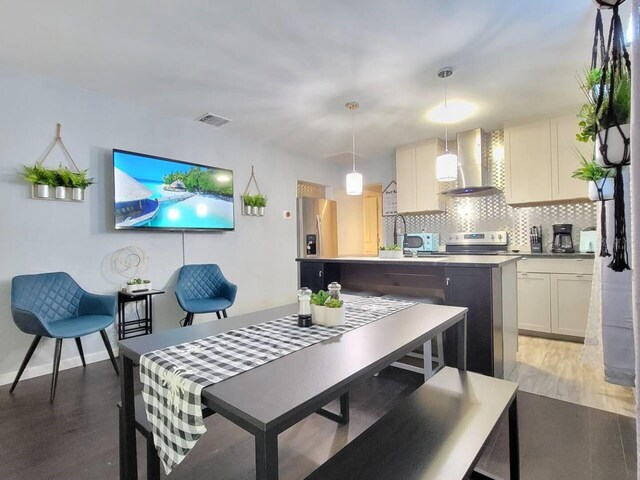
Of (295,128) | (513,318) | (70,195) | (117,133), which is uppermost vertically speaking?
(295,128)

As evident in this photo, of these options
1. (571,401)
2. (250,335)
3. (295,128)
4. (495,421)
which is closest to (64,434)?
(250,335)

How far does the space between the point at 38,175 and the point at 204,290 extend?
1.81 m

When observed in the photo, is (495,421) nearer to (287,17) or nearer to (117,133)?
(287,17)

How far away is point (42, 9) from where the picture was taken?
201cm

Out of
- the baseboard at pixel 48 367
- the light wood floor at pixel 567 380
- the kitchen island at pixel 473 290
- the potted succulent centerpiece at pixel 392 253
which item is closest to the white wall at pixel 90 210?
the baseboard at pixel 48 367

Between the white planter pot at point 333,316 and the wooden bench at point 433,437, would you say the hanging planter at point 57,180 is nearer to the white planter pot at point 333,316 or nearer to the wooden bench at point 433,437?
the white planter pot at point 333,316

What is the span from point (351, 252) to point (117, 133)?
176 inches

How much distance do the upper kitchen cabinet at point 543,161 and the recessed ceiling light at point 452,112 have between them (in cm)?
77

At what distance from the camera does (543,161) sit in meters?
3.89

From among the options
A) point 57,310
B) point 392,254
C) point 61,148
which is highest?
point 61,148

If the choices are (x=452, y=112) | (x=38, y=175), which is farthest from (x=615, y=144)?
(x=38, y=175)

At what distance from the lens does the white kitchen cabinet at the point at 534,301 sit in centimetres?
362

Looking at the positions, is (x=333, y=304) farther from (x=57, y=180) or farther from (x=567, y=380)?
(x=57, y=180)

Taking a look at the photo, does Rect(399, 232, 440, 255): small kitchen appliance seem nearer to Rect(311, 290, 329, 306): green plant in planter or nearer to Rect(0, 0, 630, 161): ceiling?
Rect(0, 0, 630, 161): ceiling
